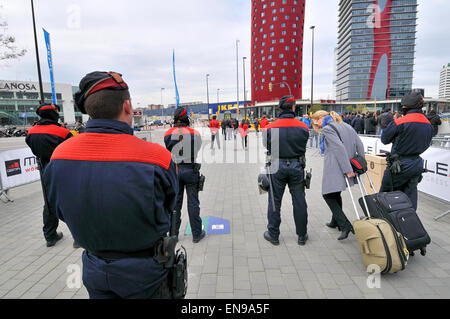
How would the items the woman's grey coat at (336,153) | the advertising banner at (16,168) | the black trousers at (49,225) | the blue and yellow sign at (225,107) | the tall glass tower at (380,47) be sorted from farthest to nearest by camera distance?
the tall glass tower at (380,47)
the blue and yellow sign at (225,107)
the advertising banner at (16,168)
the black trousers at (49,225)
the woman's grey coat at (336,153)

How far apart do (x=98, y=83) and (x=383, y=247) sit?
3357mm

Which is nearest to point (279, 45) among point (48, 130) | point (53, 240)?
point (48, 130)

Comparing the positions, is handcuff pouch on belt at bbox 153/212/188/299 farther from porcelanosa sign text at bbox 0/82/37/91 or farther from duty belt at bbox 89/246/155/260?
porcelanosa sign text at bbox 0/82/37/91

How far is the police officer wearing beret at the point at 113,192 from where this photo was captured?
1.24 m

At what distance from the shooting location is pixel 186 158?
382 centimetres

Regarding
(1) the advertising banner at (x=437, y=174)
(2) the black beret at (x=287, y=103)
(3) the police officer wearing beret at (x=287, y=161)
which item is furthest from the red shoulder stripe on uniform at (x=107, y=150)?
(1) the advertising banner at (x=437, y=174)

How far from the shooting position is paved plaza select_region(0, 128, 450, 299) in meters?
2.76

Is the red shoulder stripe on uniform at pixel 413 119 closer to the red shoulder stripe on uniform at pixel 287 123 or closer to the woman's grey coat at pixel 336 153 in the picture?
the woman's grey coat at pixel 336 153

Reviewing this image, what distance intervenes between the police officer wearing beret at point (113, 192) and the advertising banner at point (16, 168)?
23.6 feet

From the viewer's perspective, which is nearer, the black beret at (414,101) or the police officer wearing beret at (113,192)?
the police officer wearing beret at (113,192)

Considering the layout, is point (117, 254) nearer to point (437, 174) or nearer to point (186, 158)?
point (186, 158)
